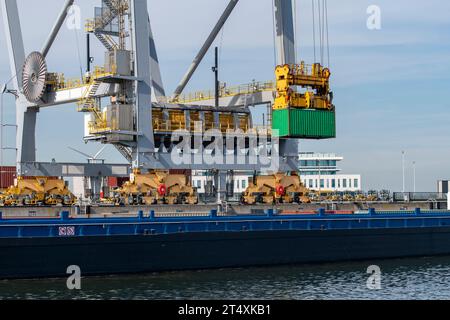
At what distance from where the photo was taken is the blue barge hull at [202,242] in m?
35.0

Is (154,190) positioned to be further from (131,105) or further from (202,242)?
(202,242)

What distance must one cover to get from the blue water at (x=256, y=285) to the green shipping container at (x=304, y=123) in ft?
47.2

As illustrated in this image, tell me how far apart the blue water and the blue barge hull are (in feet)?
2.10

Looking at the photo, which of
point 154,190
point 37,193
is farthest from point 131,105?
point 37,193

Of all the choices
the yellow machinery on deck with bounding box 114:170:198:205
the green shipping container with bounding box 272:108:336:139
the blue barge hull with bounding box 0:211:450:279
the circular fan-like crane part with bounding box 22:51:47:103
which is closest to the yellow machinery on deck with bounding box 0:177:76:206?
the yellow machinery on deck with bounding box 114:170:198:205

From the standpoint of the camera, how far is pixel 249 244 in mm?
39969

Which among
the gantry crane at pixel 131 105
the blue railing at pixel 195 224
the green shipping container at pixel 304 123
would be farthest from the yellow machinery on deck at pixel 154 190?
the blue railing at pixel 195 224

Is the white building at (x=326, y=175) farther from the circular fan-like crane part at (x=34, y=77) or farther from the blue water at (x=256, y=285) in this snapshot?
the blue water at (x=256, y=285)

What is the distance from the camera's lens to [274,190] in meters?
56.2

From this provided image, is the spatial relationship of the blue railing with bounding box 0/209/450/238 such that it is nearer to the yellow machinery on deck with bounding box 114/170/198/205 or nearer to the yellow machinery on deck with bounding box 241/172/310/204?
the yellow machinery on deck with bounding box 114/170/198/205

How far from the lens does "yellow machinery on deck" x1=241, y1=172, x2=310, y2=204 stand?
55812 millimetres

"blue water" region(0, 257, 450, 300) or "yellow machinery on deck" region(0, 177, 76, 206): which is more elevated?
"yellow machinery on deck" region(0, 177, 76, 206)
